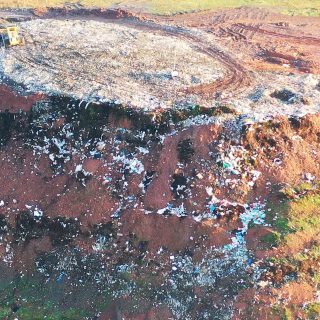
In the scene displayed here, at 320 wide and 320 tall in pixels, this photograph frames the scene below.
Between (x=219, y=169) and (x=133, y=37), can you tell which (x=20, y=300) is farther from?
(x=133, y=37)

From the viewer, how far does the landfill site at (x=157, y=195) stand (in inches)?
847

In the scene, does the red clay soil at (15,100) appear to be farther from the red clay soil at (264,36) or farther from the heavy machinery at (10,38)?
the red clay soil at (264,36)

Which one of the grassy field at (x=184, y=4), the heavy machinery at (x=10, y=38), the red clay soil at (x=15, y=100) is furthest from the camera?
the grassy field at (x=184, y=4)

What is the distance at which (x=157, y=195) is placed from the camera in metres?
23.5

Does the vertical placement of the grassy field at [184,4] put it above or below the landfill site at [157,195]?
above

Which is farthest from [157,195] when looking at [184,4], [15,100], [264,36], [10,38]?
[184,4]

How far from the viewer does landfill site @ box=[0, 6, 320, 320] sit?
21.5m

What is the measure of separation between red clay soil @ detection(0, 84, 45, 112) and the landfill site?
0.23 ft

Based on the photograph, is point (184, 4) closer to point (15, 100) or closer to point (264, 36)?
point (264, 36)

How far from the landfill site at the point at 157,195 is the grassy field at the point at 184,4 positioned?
1842 centimetres

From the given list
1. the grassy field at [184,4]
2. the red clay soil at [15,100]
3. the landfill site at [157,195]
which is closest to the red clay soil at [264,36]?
the grassy field at [184,4]

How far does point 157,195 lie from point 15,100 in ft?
33.6

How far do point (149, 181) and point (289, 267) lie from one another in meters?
8.12

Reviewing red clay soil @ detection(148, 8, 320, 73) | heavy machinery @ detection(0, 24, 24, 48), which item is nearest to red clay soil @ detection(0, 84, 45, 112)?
heavy machinery @ detection(0, 24, 24, 48)
